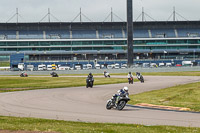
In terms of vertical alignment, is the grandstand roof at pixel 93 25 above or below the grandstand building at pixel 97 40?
above

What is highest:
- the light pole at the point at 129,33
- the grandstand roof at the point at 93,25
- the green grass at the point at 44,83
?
the grandstand roof at the point at 93,25

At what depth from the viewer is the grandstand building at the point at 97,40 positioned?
433 feet

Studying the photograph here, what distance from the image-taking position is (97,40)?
133m

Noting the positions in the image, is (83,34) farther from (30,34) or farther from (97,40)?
(30,34)

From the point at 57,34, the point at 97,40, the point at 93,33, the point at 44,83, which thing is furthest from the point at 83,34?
the point at 44,83

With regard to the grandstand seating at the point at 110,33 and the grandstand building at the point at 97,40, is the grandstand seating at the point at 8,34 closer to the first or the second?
the grandstand building at the point at 97,40

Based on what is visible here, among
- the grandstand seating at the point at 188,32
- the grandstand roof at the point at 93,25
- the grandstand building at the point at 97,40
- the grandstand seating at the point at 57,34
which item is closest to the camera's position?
the grandstand building at the point at 97,40

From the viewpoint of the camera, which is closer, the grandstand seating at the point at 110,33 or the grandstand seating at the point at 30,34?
the grandstand seating at the point at 30,34

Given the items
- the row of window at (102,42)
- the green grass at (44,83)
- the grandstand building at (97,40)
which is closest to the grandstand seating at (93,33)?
the grandstand building at (97,40)

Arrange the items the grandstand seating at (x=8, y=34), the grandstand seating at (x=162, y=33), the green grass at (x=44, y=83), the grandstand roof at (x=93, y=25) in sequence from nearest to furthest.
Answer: the green grass at (x=44, y=83)
the grandstand seating at (x=8, y=34)
the grandstand seating at (x=162, y=33)
the grandstand roof at (x=93, y=25)

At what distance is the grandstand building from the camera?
433 feet

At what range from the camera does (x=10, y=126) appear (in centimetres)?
1366

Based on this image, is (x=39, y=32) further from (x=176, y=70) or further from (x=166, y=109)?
(x=166, y=109)

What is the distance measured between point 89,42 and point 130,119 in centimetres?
11738
